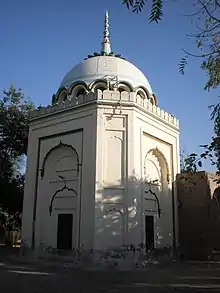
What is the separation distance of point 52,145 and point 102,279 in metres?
7.63

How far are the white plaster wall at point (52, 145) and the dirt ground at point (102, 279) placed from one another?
1.85 meters

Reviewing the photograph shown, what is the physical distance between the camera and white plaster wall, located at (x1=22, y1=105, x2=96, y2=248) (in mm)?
14219

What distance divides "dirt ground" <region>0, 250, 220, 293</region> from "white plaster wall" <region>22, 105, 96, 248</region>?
185 centimetres

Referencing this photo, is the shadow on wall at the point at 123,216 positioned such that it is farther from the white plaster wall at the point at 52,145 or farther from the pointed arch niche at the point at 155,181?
the white plaster wall at the point at 52,145

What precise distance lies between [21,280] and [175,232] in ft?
30.2

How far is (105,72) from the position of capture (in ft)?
58.8

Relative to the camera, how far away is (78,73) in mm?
18469

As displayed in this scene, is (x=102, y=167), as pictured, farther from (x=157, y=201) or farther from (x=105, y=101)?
(x=157, y=201)

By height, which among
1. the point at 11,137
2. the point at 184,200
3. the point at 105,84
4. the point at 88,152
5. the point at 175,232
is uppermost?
the point at 105,84

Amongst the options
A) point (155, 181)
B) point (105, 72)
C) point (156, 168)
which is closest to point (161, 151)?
point (156, 168)

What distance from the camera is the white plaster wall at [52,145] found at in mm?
14219

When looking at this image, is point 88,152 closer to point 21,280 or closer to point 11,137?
point 21,280

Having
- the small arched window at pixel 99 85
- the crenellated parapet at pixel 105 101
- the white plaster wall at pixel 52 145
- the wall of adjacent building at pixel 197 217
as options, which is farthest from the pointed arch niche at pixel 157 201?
the small arched window at pixel 99 85

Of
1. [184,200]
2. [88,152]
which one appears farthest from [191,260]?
[88,152]
